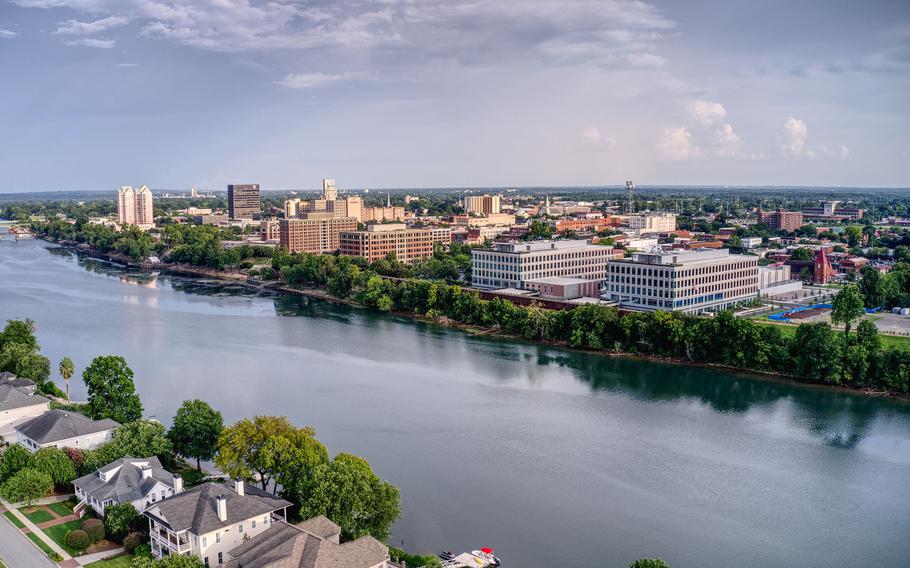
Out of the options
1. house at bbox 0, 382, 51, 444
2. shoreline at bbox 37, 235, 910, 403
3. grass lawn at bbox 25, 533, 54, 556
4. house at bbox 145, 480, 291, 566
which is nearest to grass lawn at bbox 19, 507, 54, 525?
grass lawn at bbox 25, 533, 54, 556

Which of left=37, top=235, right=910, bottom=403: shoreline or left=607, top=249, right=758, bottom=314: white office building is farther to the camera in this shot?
left=607, top=249, right=758, bottom=314: white office building

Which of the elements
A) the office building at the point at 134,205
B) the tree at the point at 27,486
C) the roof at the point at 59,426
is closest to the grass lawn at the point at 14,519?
the tree at the point at 27,486

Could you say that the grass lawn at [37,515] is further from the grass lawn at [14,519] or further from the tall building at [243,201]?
the tall building at [243,201]

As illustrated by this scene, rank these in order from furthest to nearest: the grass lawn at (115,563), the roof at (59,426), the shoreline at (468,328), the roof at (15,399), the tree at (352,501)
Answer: the shoreline at (468,328) → the roof at (15,399) → the roof at (59,426) → the tree at (352,501) → the grass lawn at (115,563)

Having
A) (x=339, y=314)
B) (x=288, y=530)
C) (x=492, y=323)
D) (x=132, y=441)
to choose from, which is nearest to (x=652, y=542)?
(x=288, y=530)

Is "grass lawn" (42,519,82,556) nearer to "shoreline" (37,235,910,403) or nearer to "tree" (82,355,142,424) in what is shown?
"tree" (82,355,142,424)

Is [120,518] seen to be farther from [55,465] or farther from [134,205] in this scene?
[134,205]
